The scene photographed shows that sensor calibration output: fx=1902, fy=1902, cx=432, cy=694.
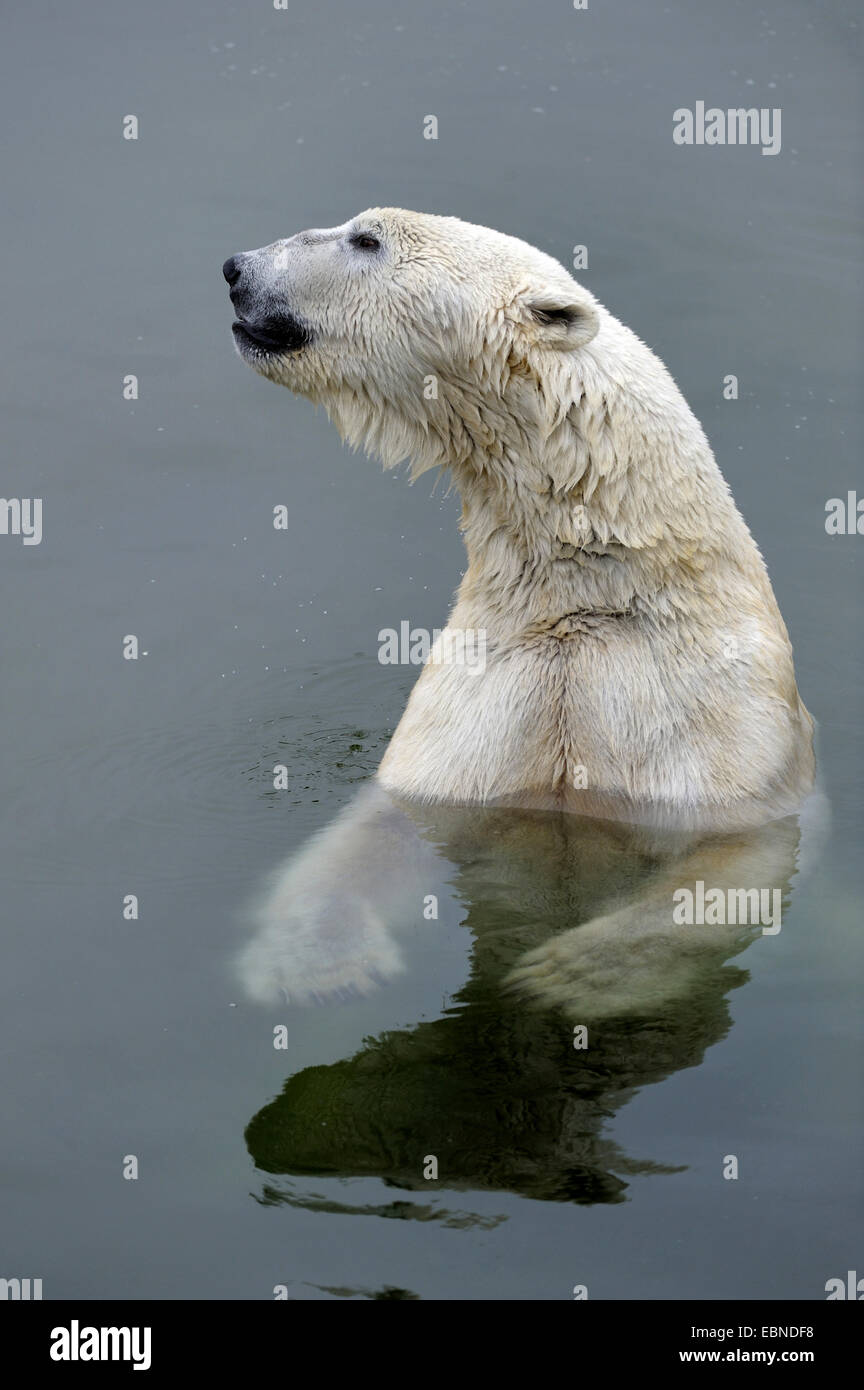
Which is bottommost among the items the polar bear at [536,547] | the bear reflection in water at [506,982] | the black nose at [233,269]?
the bear reflection in water at [506,982]

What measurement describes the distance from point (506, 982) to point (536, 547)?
1790 millimetres

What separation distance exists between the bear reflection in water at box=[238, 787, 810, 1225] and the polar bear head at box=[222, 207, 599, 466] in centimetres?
174

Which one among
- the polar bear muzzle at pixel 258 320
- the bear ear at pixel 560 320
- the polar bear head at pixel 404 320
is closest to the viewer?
the bear ear at pixel 560 320

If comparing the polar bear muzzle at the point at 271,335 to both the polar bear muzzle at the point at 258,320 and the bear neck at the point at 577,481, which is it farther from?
the bear neck at the point at 577,481

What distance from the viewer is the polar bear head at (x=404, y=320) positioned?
7555mm

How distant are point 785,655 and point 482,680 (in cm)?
134

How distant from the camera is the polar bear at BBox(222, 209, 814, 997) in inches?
299

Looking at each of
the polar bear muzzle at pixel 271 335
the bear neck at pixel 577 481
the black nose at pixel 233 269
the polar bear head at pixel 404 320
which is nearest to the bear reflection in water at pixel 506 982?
the bear neck at pixel 577 481

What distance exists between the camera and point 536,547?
788 centimetres

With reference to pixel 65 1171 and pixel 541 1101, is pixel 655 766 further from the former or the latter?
pixel 65 1171

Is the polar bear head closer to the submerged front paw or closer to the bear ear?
the bear ear

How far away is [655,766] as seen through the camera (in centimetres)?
807

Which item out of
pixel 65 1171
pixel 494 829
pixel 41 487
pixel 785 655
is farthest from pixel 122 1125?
pixel 41 487

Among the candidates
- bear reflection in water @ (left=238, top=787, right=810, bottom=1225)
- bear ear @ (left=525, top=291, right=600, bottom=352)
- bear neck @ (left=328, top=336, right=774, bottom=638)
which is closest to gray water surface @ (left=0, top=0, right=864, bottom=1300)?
bear reflection in water @ (left=238, top=787, right=810, bottom=1225)
